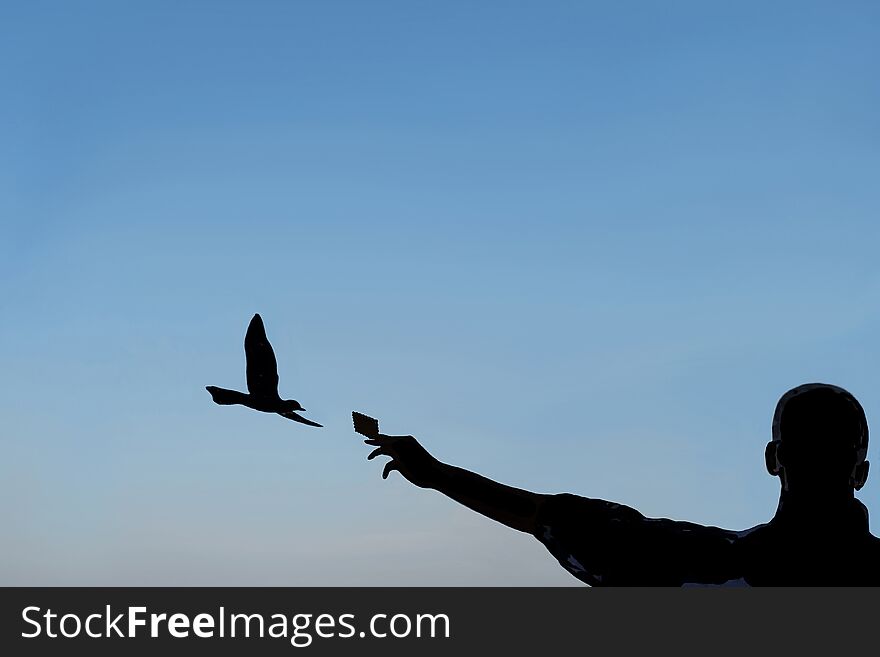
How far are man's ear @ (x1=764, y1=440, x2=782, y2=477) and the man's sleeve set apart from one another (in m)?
0.37

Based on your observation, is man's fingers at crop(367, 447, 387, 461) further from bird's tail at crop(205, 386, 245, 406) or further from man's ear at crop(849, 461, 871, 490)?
bird's tail at crop(205, 386, 245, 406)

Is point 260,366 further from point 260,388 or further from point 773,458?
point 773,458

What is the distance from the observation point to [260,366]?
904cm

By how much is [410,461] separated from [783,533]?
203 cm

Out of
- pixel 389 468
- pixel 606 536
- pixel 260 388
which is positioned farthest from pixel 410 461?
pixel 260 388

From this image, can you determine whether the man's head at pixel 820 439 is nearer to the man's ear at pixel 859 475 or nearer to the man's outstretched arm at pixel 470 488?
the man's ear at pixel 859 475

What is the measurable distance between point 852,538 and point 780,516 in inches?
13.4

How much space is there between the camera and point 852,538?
4809 mm

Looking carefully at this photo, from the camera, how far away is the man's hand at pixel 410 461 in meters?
5.58

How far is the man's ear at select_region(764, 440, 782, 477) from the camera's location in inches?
193

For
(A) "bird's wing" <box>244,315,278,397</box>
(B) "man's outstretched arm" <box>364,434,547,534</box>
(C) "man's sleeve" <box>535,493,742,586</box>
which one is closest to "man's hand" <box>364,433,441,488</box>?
(B) "man's outstretched arm" <box>364,434,547,534</box>
